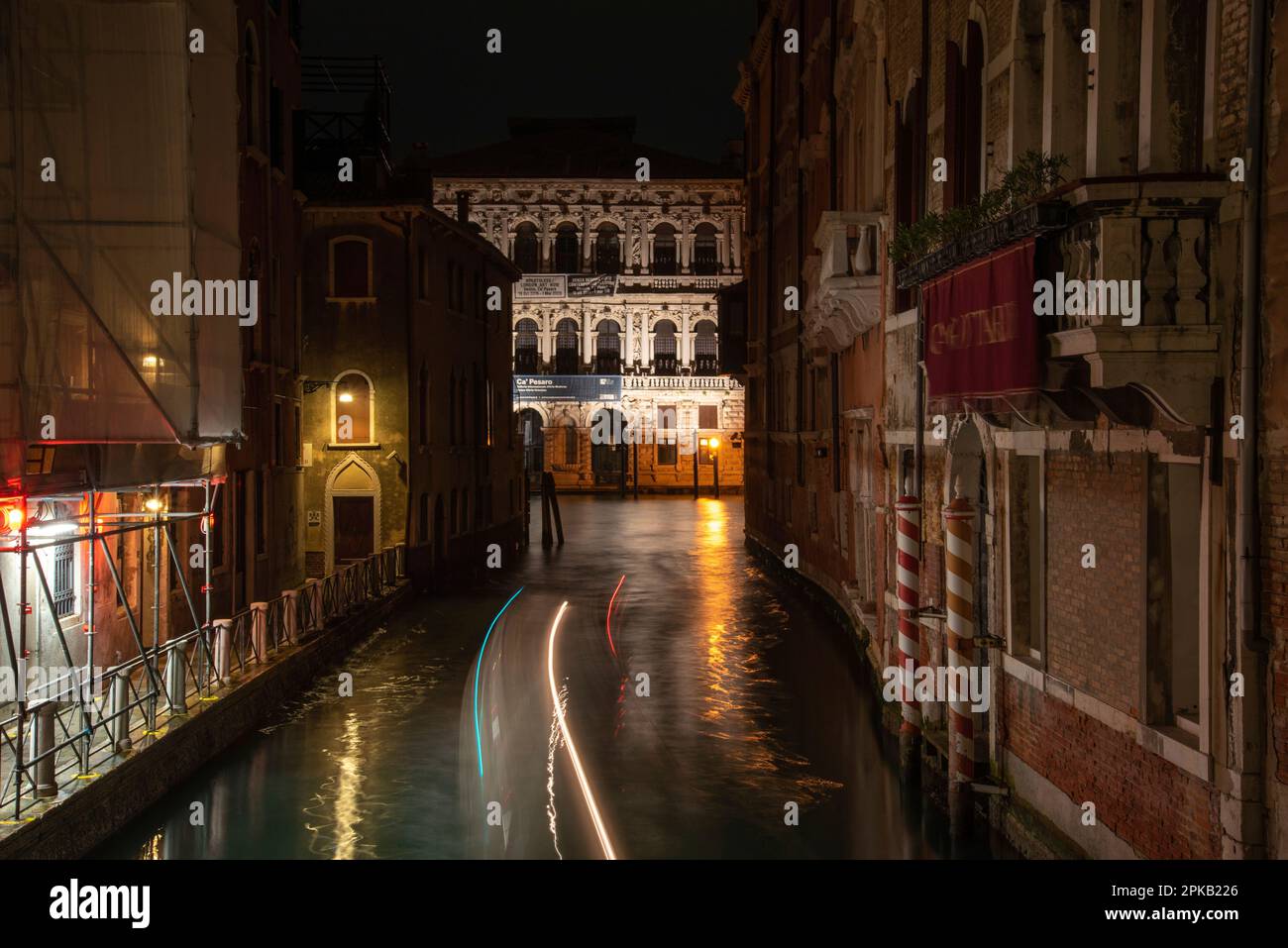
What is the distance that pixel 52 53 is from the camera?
40.5 feet

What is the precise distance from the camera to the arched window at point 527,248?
63.9 meters

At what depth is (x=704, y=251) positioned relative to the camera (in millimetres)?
64500

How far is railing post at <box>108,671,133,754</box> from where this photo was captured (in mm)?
10758

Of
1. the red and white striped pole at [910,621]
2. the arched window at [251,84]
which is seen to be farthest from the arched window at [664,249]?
the red and white striped pole at [910,621]

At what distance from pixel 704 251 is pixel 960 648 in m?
55.8

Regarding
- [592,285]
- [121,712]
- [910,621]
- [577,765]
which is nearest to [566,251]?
[592,285]

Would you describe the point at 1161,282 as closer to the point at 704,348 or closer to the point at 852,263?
the point at 852,263

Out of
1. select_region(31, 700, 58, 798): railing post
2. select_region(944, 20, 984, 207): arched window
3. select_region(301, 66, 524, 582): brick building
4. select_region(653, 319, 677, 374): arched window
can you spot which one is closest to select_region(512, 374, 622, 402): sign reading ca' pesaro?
select_region(653, 319, 677, 374): arched window

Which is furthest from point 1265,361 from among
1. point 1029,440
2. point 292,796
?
point 292,796

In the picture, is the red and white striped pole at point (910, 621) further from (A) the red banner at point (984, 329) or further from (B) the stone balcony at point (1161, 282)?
(B) the stone balcony at point (1161, 282)

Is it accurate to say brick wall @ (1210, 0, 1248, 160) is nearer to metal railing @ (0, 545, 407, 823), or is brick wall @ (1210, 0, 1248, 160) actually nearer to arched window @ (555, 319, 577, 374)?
metal railing @ (0, 545, 407, 823)

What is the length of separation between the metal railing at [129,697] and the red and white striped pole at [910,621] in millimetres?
6483
